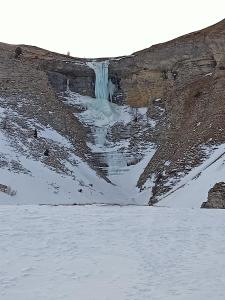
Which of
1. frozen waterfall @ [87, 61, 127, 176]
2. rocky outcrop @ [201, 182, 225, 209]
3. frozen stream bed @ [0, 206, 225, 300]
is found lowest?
frozen stream bed @ [0, 206, 225, 300]

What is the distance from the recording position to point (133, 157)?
113 ft

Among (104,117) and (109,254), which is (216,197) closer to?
(109,254)

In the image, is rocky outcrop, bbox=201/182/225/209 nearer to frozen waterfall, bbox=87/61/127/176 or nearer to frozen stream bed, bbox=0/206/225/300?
frozen stream bed, bbox=0/206/225/300

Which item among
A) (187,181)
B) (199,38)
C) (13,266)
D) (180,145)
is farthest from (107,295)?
(199,38)

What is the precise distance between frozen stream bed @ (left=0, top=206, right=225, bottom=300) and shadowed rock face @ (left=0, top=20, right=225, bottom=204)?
16521mm

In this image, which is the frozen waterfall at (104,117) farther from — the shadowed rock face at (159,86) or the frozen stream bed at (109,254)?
the frozen stream bed at (109,254)

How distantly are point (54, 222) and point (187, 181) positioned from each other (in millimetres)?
13879

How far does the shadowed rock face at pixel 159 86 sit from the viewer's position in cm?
3025

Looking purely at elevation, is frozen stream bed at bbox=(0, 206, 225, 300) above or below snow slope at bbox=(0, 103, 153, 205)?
below

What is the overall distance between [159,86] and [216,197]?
26191 mm

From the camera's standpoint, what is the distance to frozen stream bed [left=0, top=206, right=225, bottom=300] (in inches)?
241

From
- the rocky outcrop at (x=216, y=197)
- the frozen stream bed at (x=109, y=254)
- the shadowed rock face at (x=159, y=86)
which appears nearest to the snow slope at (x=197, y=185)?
the rocky outcrop at (x=216, y=197)

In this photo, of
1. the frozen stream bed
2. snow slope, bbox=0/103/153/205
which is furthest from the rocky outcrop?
snow slope, bbox=0/103/153/205

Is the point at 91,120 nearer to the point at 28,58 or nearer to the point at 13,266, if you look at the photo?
the point at 28,58
